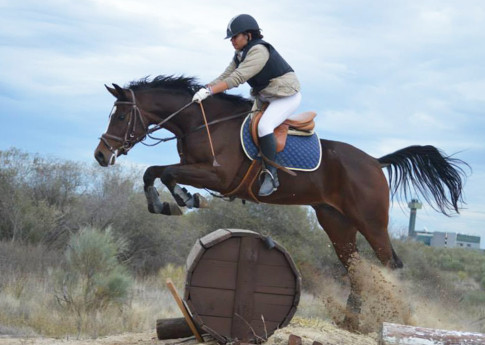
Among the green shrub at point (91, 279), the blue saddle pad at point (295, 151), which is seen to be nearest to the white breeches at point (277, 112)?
the blue saddle pad at point (295, 151)

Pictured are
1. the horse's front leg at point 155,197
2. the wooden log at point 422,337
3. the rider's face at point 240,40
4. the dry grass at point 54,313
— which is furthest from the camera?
the dry grass at point 54,313

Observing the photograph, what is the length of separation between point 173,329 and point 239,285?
3.94 feet

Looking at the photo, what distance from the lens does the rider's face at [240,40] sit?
7.97 m

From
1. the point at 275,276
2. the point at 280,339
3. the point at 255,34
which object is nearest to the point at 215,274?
the point at 275,276

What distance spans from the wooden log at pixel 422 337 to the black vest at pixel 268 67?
3.28m

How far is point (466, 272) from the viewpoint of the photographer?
2952 centimetres

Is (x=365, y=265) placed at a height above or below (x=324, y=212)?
below

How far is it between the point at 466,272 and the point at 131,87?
2419 centimetres

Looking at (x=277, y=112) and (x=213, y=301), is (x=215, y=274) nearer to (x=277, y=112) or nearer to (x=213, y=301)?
(x=213, y=301)

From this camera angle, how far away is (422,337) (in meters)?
6.02

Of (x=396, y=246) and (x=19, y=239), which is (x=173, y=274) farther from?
(x=396, y=246)

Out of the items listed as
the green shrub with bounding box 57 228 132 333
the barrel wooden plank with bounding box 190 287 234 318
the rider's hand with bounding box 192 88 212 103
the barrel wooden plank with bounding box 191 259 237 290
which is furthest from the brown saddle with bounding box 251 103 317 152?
the green shrub with bounding box 57 228 132 333

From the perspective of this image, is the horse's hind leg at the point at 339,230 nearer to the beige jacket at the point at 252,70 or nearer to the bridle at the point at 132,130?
the beige jacket at the point at 252,70

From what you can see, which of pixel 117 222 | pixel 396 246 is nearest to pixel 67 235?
pixel 117 222
